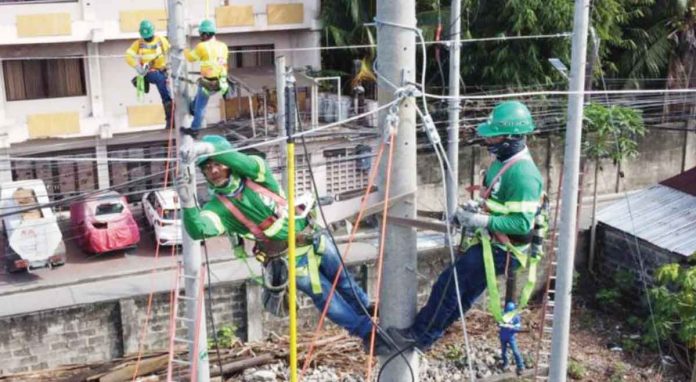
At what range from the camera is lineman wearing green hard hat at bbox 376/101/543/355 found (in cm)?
604

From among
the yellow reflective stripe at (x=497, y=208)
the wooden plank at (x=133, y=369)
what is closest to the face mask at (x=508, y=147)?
the yellow reflective stripe at (x=497, y=208)

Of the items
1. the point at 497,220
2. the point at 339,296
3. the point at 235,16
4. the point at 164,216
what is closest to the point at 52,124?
the point at 164,216

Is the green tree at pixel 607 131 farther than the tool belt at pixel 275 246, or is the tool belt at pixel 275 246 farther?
the green tree at pixel 607 131

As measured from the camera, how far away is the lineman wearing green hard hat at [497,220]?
6.04 metres

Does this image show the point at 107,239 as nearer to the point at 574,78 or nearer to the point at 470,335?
the point at 470,335

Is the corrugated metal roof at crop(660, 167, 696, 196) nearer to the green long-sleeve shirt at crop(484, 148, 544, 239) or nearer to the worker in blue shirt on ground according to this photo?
the worker in blue shirt on ground

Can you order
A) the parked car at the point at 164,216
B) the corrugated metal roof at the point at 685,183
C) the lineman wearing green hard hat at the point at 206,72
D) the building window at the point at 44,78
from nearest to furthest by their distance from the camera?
the lineman wearing green hard hat at the point at 206,72, the corrugated metal roof at the point at 685,183, the parked car at the point at 164,216, the building window at the point at 44,78

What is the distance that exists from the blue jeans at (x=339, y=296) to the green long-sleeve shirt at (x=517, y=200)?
46.7 inches

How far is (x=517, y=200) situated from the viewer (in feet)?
20.1

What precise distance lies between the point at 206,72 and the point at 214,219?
395 centimetres

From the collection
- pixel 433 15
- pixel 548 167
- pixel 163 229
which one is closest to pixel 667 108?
pixel 548 167

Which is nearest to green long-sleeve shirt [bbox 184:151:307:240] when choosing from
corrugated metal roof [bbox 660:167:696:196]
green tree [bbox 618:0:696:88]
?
corrugated metal roof [bbox 660:167:696:196]

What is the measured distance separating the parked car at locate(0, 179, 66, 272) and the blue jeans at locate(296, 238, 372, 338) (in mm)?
13930

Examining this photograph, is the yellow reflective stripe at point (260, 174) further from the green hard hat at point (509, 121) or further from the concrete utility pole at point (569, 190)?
the concrete utility pole at point (569, 190)
